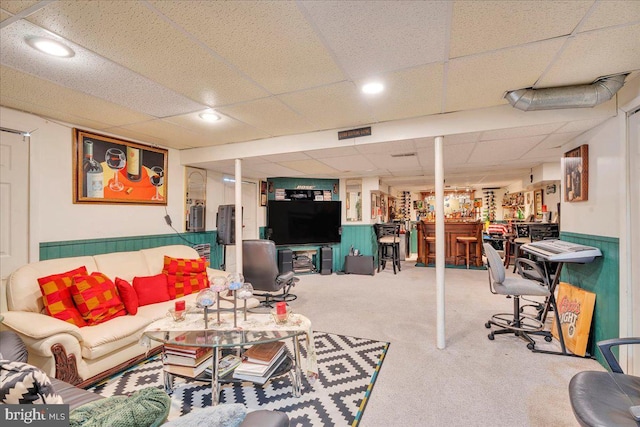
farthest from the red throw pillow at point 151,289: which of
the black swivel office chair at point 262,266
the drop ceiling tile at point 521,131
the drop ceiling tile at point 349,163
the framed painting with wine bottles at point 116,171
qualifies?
the drop ceiling tile at point 521,131

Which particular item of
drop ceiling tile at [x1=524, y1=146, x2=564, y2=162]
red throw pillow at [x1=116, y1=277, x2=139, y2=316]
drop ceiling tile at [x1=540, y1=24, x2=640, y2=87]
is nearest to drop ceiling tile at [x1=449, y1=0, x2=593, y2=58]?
drop ceiling tile at [x1=540, y1=24, x2=640, y2=87]

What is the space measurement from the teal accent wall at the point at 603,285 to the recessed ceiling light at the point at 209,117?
12.2 ft

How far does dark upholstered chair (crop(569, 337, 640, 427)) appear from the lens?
1189mm

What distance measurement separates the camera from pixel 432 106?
2637mm

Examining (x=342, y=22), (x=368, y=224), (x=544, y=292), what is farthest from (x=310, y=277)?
(x=342, y=22)

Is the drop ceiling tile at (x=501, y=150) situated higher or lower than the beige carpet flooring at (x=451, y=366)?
higher

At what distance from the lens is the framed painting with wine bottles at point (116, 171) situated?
10.2 ft

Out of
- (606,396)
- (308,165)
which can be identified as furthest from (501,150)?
(606,396)

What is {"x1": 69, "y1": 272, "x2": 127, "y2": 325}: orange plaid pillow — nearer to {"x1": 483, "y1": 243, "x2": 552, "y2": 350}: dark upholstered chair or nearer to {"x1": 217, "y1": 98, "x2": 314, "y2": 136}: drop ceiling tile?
{"x1": 217, "y1": 98, "x2": 314, "y2": 136}: drop ceiling tile

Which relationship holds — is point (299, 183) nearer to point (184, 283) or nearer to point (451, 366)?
point (184, 283)

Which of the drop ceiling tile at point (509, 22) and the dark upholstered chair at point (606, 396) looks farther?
the drop ceiling tile at point (509, 22)

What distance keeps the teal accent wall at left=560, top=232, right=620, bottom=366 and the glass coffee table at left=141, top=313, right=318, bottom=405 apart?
2.49 metres

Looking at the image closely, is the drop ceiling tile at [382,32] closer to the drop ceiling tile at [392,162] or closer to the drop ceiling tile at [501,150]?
the drop ceiling tile at [501,150]

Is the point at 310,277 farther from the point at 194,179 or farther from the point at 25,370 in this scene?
the point at 25,370
